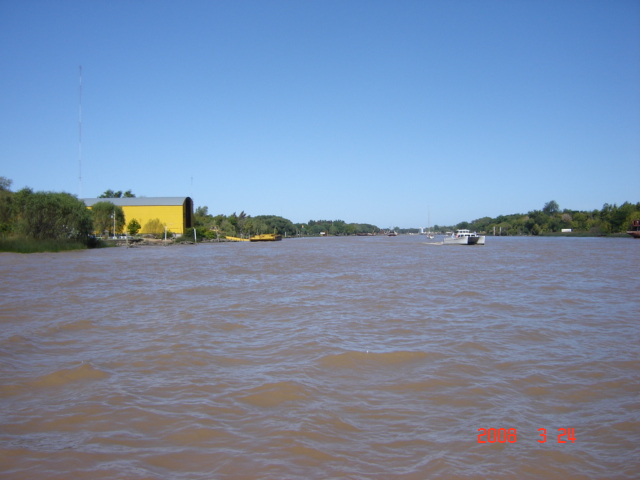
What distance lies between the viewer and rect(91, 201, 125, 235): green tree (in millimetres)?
62844

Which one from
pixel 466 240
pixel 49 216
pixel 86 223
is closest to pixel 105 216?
pixel 86 223

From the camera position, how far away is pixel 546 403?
4.26 metres

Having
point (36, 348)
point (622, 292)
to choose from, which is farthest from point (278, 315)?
point (622, 292)

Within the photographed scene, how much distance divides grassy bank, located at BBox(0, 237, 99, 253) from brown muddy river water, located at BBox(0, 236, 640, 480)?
94.9 feet

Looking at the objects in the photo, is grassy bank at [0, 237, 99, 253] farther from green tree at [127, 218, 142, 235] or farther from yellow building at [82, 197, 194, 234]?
yellow building at [82, 197, 194, 234]

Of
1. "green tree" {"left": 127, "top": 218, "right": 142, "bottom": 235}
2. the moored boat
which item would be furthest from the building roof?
the moored boat

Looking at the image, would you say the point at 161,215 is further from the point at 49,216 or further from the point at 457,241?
the point at 457,241

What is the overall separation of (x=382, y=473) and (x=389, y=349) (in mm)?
3229

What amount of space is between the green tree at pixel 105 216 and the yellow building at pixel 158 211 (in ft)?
20.7

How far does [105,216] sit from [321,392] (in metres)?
67.2

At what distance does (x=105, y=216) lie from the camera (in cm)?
6384

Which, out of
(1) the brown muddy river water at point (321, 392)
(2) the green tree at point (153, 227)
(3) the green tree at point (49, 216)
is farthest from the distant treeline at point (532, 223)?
(1) the brown muddy river water at point (321, 392)

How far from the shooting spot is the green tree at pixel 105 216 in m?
62.8

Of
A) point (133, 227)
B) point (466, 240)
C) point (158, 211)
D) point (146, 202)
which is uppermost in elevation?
point (146, 202)
